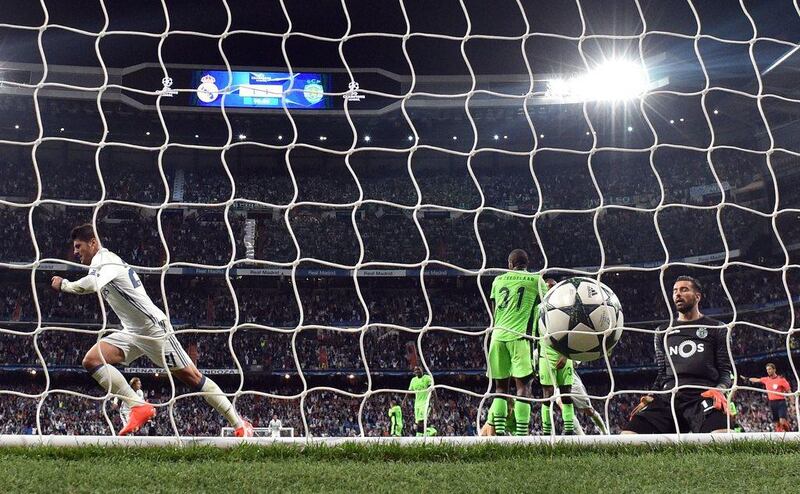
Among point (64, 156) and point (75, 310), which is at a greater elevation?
point (64, 156)

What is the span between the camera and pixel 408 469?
2.77 m

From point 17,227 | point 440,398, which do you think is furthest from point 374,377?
point 17,227

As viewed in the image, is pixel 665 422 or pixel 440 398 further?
pixel 440 398

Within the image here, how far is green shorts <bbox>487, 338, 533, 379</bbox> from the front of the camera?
5.52 m

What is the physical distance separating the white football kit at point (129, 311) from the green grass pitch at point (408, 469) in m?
1.43

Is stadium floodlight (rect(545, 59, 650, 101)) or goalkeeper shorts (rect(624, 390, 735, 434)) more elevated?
stadium floodlight (rect(545, 59, 650, 101))

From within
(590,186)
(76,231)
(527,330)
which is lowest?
(527,330)

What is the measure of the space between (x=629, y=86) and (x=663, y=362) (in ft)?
58.3

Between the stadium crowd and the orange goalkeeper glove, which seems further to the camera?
the stadium crowd

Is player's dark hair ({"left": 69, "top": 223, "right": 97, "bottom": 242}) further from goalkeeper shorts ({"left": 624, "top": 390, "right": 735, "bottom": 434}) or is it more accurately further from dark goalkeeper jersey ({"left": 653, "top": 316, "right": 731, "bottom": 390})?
dark goalkeeper jersey ({"left": 653, "top": 316, "right": 731, "bottom": 390})

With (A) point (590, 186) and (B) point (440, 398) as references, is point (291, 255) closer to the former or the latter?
(B) point (440, 398)

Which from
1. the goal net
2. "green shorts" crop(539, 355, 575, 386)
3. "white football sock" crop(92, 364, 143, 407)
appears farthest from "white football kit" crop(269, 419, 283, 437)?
the goal net

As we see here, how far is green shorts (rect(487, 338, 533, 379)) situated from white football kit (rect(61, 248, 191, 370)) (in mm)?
2408

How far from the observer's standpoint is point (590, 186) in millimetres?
24547
